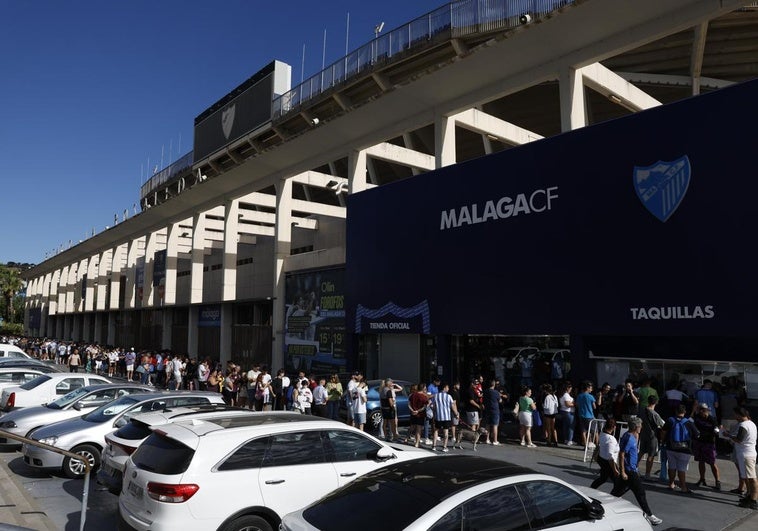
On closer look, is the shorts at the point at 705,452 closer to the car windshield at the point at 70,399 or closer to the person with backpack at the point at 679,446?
the person with backpack at the point at 679,446

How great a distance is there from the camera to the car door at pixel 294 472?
263 inches

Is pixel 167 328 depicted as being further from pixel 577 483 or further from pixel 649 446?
pixel 649 446

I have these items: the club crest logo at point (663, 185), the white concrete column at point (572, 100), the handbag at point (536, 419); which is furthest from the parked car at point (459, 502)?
the white concrete column at point (572, 100)

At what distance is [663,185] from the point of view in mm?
13453

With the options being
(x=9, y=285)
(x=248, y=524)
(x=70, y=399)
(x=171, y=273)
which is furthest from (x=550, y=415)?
(x=9, y=285)

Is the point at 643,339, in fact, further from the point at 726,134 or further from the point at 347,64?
the point at 347,64

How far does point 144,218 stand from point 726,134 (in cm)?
3737

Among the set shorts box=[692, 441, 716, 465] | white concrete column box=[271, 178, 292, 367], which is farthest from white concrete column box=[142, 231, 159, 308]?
shorts box=[692, 441, 716, 465]

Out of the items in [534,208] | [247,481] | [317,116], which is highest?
[317,116]

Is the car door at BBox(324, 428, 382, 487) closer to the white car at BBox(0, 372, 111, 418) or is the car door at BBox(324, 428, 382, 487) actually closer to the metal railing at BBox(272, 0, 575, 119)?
the white car at BBox(0, 372, 111, 418)

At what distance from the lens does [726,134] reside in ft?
41.1

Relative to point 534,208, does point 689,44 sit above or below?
above

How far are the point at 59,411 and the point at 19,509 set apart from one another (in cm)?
505

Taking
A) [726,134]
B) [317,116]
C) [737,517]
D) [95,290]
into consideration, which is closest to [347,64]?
[317,116]
